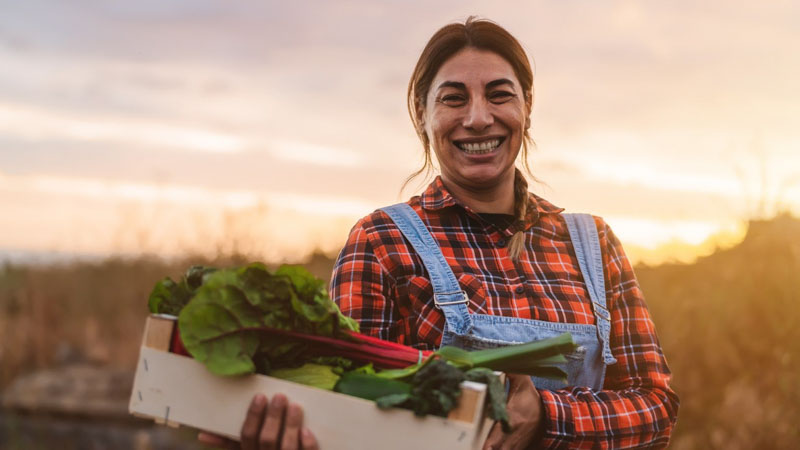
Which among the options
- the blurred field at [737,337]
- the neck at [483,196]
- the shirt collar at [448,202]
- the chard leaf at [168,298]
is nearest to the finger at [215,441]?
the chard leaf at [168,298]

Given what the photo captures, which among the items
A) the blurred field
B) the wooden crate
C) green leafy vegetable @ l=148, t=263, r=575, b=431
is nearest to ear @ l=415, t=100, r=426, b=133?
green leafy vegetable @ l=148, t=263, r=575, b=431

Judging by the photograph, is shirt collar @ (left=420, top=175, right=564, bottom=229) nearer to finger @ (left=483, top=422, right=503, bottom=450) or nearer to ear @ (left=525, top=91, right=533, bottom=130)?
ear @ (left=525, top=91, right=533, bottom=130)

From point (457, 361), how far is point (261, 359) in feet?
→ 1.66

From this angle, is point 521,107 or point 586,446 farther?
point 521,107

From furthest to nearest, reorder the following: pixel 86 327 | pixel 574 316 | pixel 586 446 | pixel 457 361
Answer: pixel 86 327 → pixel 574 316 → pixel 586 446 → pixel 457 361

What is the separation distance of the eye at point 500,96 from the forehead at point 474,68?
0.05 m

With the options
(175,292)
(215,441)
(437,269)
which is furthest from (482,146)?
(215,441)

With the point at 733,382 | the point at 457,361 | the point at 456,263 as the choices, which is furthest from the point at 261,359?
the point at 733,382

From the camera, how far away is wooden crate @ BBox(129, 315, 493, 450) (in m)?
1.69

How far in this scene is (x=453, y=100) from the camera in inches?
101

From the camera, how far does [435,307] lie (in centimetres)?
232

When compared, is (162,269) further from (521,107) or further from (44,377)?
(521,107)

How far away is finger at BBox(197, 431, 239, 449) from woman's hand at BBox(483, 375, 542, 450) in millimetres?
732

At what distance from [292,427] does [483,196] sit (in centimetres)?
123
